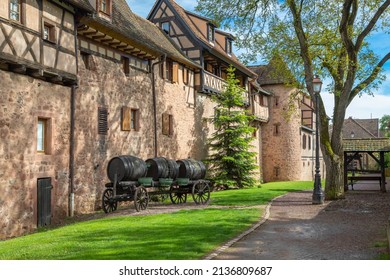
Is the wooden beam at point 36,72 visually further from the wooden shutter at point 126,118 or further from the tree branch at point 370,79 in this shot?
the tree branch at point 370,79

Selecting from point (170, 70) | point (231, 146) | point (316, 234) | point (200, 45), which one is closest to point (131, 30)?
point (170, 70)

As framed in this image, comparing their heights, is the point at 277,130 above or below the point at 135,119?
above

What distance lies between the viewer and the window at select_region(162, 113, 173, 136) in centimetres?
2114

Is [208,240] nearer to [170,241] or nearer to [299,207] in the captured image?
[170,241]

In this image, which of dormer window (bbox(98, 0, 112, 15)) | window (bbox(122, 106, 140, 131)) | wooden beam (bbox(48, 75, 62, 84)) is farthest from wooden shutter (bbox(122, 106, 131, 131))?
wooden beam (bbox(48, 75, 62, 84))

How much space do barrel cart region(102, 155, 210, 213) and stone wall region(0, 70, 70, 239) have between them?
1658mm

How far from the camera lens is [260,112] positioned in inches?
1357

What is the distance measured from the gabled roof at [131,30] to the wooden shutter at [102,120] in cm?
275

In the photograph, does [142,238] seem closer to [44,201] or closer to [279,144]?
[44,201]

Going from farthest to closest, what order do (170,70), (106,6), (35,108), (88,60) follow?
Answer: (170,70) → (106,6) → (88,60) → (35,108)

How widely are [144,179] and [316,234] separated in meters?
6.56

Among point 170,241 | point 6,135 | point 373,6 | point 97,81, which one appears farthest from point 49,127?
point 373,6

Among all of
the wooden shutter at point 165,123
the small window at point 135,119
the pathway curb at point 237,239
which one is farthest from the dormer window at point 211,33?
the pathway curb at point 237,239
